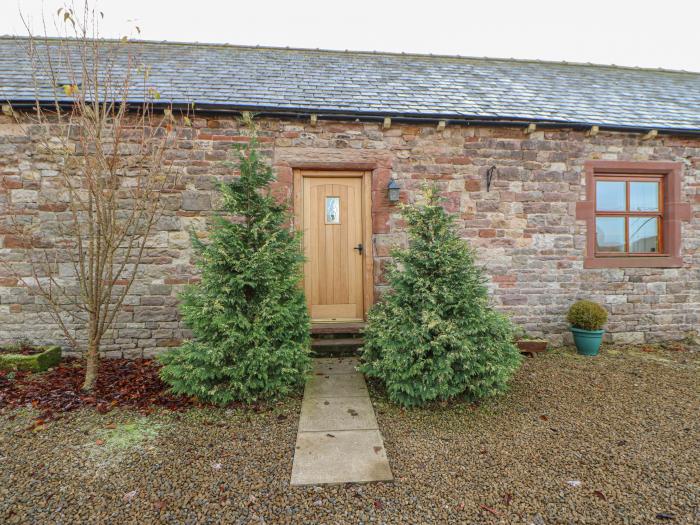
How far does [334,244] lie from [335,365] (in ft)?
5.98

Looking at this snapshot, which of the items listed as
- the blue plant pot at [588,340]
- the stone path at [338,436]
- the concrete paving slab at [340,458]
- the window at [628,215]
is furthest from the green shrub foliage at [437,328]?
the window at [628,215]

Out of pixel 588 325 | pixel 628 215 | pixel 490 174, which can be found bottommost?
pixel 588 325

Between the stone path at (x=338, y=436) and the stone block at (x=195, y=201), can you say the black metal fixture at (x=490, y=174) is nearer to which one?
the stone path at (x=338, y=436)

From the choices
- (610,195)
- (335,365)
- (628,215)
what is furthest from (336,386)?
(628,215)

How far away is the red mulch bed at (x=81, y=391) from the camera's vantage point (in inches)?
129

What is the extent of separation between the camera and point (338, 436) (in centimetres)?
282

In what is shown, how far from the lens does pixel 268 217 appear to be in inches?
135

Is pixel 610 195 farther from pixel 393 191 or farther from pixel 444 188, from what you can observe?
pixel 393 191

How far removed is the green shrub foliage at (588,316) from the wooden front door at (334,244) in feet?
10.5

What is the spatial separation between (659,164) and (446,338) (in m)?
5.23

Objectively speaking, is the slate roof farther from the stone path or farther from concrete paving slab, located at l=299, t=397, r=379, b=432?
concrete paving slab, located at l=299, t=397, r=379, b=432

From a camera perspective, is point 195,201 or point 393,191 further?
point 393,191

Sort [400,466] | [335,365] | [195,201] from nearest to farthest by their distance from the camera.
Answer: [400,466] < [335,365] < [195,201]

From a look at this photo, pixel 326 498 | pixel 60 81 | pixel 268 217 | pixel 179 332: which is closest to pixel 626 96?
pixel 268 217
